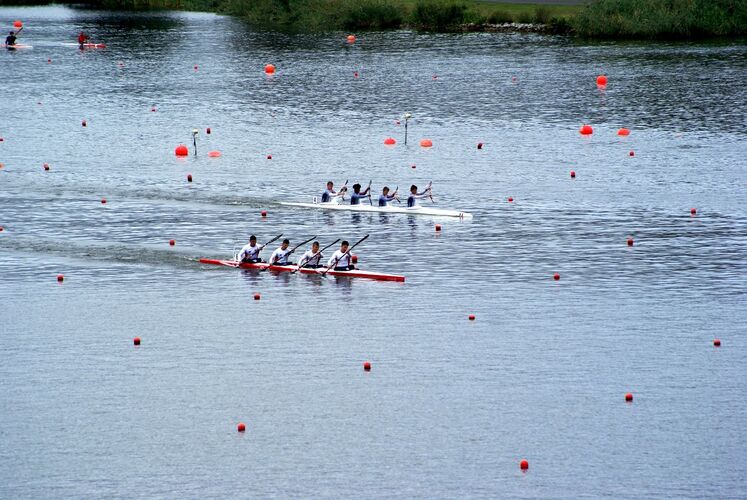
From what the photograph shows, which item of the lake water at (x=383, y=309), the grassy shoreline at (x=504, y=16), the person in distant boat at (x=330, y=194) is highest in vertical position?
the grassy shoreline at (x=504, y=16)

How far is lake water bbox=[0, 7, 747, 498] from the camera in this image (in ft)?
82.2

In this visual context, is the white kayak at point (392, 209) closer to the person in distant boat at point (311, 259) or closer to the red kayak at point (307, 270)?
the person in distant boat at point (311, 259)

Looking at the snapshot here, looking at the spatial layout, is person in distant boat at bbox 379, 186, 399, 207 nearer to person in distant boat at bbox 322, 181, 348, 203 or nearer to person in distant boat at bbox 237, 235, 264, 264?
person in distant boat at bbox 322, 181, 348, 203

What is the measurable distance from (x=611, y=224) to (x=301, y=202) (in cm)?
1166

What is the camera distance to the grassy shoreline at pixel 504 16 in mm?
90375

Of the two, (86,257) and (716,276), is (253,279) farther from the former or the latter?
(716,276)

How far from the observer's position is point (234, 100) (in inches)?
2830

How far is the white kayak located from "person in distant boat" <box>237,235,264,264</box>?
305 inches

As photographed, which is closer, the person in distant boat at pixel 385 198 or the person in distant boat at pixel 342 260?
the person in distant boat at pixel 342 260

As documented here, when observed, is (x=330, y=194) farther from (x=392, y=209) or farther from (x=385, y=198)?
(x=392, y=209)

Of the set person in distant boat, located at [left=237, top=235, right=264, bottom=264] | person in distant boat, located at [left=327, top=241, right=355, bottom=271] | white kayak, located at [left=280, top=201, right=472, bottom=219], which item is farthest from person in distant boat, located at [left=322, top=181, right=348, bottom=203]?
person in distant boat, located at [left=327, top=241, right=355, bottom=271]

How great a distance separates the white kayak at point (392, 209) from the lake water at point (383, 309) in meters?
0.45

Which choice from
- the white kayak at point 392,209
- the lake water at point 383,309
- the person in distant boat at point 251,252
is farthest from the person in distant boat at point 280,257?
the white kayak at point 392,209

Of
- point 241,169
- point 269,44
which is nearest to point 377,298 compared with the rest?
point 241,169
